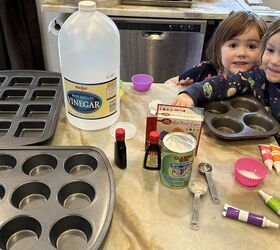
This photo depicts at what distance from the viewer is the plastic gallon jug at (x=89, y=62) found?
0.77 metres

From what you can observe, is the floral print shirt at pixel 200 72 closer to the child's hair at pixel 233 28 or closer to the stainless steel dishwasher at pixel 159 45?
the child's hair at pixel 233 28

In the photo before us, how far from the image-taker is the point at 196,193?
0.67 meters

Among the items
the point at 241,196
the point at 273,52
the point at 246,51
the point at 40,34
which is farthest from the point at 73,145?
the point at 40,34

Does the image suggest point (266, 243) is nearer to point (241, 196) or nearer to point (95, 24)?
point (241, 196)

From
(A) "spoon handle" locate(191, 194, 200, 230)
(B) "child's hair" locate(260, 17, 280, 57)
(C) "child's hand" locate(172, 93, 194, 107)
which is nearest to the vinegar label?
(C) "child's hand" locate(172, 93, 194, 107)

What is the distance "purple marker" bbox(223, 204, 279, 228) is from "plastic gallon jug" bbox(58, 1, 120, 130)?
382 mm

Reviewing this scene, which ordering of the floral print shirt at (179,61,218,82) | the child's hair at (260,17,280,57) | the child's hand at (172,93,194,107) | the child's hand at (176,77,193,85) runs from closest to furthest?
the child's hand at (172,93,194,107) → the child's hair at (260,17,280,57) → the child's hand at (176,77,193,85) → the floral print shirt at (179,61,218,82)

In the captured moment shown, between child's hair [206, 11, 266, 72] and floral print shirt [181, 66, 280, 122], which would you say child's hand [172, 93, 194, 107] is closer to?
floral print shirt [181, 66, 280, 122]

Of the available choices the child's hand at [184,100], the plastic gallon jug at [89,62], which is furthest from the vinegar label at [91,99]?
the child's hand at [184,100]

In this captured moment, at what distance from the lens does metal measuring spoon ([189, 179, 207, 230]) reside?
0.61 metres

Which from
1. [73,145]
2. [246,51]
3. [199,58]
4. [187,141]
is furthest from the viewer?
[199,58]

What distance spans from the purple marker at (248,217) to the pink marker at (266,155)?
174 mm

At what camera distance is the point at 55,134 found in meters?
0.85

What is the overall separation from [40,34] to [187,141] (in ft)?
6.60
